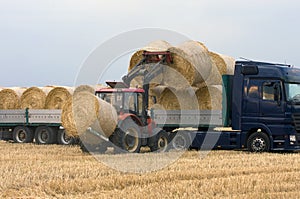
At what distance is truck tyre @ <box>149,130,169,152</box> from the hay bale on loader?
77.1 inches

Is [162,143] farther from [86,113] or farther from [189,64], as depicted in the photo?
[86,113]

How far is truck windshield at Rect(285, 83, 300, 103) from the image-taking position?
18016mm

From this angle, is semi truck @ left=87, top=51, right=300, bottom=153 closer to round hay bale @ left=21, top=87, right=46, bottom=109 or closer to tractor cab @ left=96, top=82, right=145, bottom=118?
tractor cab @ left=96, top=82, right=145, bottom=118

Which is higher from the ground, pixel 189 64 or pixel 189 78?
pixel 189 64

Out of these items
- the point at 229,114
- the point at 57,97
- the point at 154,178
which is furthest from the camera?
the point at 57,97

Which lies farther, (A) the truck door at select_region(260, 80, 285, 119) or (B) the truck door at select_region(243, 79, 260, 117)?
(B) the truck door at select_region(243, 79, 260, 117)

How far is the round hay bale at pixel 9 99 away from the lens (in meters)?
22.5

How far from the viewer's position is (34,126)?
22.8 meters

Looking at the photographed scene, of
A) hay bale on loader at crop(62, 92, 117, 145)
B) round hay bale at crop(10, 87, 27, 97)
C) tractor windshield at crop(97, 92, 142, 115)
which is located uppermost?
round hay bale at crop(10, 87, 27, 97)

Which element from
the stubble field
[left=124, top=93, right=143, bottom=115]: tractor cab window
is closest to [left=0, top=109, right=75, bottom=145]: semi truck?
[left=124, top=93, right=143, bottom=115]: tractor cab window

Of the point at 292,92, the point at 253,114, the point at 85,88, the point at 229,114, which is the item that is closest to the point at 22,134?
the point at 85,88

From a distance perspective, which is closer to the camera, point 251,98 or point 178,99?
point 251,98

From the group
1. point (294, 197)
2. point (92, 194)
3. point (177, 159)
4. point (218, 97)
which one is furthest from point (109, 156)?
point (294, 197)

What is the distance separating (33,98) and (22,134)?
6.51 ft
